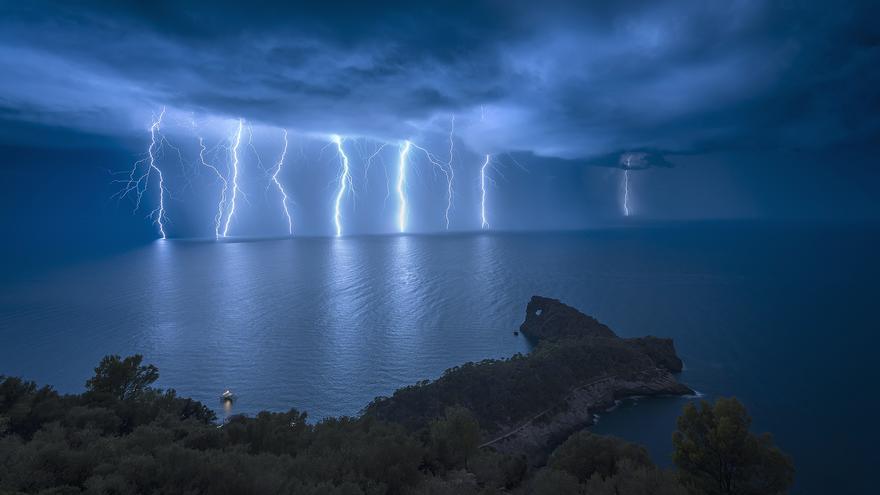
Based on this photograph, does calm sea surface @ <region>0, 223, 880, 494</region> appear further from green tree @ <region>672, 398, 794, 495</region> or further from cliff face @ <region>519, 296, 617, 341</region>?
green tree @ <region>672, 398, 794, 495</region>

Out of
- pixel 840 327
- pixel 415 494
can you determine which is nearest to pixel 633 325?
pixel 840 327

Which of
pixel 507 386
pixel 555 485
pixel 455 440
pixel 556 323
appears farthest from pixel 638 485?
pixel 556 323

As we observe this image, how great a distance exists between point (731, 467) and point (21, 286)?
10739 cm

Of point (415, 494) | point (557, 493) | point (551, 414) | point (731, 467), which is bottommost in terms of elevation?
point (551, 414)

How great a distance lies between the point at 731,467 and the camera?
1844 centimetres

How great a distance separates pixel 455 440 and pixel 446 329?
34.4m

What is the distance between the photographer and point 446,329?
52.7 meters

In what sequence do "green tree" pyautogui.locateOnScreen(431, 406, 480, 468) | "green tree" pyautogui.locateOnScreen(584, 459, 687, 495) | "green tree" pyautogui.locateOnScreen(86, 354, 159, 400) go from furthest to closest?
1. "green tree" pyautogui.locateOnScreen(86, 354, 159, 400)
2. "green tree" pyautogui.locateOnScreen(431, 406, 480, 468)
3. "green tree" pyautogui.locateOnScreen(584, 459, 687, 495)

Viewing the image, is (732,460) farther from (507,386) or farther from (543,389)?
(507,386)

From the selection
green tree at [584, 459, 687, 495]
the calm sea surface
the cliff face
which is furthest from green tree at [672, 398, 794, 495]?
the cliff face

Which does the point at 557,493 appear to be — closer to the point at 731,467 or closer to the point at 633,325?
the point at 731,467

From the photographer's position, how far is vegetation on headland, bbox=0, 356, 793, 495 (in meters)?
9.25

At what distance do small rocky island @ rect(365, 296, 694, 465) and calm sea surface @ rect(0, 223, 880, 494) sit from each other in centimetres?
243

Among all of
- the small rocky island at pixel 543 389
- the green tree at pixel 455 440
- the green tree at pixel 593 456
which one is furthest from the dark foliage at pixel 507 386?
the green tree at pixel 593 456
